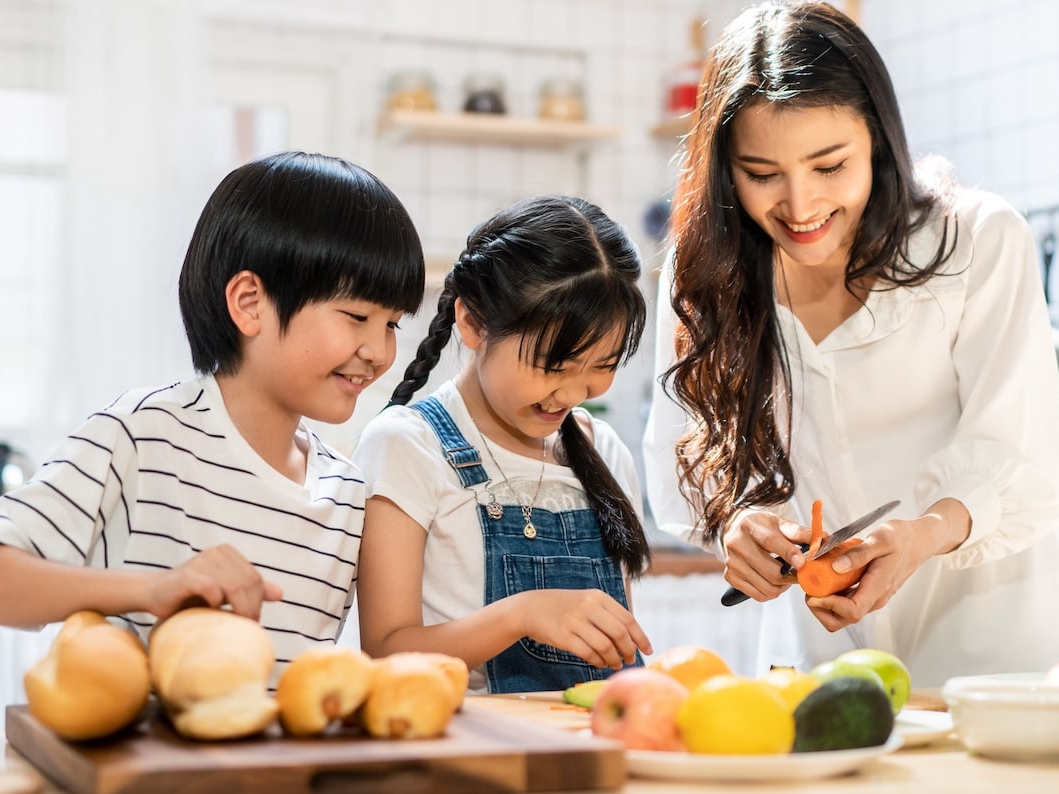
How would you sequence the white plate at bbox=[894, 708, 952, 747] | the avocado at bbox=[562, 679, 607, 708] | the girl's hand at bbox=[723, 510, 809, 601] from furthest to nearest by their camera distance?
1. the girl's hand at bbox=[723, 510, 809, 601]
2. the avocado at bbox=[562, 679, 607, 708]
3. the white plate at bbox=[894, 708, 952, 747]

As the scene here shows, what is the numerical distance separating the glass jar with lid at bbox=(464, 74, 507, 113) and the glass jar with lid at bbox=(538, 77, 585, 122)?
0.12 meters

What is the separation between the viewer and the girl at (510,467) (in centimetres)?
121

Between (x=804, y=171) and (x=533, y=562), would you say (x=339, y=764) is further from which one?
(x=804, y=171)

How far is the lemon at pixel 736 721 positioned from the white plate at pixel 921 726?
0.16m

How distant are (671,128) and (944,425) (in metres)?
2.16

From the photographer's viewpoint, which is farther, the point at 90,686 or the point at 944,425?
the point at 944,425

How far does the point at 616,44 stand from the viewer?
3555 millimetres

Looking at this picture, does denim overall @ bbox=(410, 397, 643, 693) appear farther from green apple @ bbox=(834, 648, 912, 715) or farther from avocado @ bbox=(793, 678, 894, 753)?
avocado @ bbox=(793, 678, 894, 753)

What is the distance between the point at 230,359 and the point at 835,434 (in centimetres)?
68

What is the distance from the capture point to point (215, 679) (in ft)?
2.35

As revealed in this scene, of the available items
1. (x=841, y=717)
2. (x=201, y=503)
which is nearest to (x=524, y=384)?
(x=201, y=503)

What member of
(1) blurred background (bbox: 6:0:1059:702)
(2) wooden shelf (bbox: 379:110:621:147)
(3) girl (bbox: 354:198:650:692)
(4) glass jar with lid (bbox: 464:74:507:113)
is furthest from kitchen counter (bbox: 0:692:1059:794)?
(4) glass jar with lid (bbox: 464:74:507:113)

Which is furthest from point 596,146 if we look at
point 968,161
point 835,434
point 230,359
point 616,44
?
point 230,359

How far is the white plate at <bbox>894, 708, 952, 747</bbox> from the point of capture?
33.6 inches
